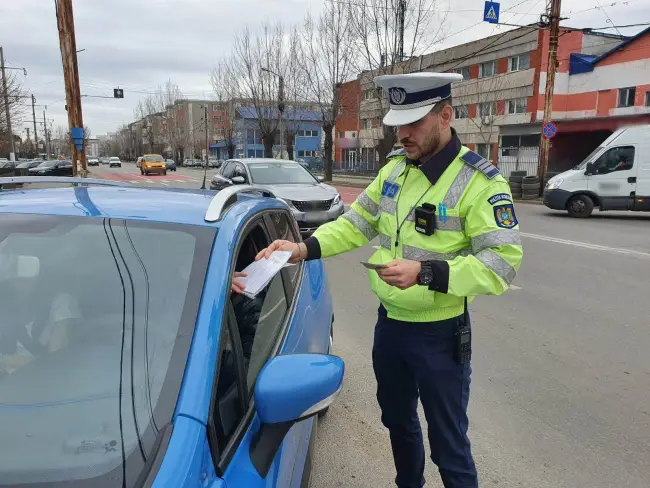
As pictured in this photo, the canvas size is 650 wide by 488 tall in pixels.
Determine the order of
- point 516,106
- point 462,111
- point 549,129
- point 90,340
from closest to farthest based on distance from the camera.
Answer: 1. point 90,340
2. point 549,129
3. point 516,106
4. point 462,111

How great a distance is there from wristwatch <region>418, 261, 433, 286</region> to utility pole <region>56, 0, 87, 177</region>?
564 inches

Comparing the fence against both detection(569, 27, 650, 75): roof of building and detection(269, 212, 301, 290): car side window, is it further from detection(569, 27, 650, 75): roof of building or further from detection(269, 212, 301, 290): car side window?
detection(269, 212, 301, 290): car side window

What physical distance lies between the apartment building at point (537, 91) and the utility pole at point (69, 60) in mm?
16454

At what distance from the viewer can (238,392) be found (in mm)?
1538

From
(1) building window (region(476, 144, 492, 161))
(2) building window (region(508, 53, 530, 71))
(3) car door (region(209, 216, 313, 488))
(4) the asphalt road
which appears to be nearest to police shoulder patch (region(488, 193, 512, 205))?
(3) car door (region(209, 216, 313, 488))

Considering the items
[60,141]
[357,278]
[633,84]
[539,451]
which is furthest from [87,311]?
[60,141]

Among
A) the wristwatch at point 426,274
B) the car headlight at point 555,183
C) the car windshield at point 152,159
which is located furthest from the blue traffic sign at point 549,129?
the car windshield at point 152,159

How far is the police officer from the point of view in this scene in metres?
1.79

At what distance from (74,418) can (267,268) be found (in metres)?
0.75

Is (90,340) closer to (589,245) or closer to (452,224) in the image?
(452,224)

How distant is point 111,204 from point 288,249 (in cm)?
74

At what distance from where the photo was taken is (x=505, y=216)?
5.98 feet

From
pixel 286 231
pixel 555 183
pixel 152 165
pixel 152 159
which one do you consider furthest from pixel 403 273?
pixel 152 159

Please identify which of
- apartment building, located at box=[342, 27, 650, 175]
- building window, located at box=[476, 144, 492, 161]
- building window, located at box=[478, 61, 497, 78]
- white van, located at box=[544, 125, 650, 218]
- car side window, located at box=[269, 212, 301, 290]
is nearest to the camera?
car side window, located at box=[269, 212, 301, 290]
